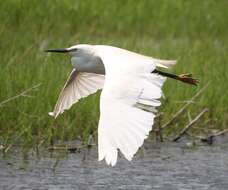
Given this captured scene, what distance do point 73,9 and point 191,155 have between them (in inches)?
166

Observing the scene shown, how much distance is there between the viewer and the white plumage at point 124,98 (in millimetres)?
5414

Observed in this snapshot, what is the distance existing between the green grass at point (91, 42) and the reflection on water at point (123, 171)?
0.86 feet

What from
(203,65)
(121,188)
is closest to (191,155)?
(121,188)

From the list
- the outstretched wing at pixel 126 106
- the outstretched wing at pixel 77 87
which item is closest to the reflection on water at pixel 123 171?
the outstretched wing at pixel 77 87

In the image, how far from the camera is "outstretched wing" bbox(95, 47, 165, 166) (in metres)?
5.40

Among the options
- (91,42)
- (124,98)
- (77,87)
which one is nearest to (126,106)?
(124,98)

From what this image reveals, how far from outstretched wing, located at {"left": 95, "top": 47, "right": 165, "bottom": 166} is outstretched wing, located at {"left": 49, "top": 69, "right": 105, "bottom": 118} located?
1142 mm

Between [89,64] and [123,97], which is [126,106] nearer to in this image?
[123,97]

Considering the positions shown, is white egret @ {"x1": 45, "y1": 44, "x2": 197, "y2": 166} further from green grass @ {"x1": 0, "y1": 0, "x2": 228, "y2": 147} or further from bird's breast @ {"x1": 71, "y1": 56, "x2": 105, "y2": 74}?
green grass @ {"x1": 0, "y1": 0, "x2": 228, "y2": 147}

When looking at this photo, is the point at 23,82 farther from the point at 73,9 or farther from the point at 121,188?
the point at 73,9

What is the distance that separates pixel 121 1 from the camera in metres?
12.8

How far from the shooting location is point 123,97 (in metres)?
5.79

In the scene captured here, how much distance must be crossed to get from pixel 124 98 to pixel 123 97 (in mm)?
11

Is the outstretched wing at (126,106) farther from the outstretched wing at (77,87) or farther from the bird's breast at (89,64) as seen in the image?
the outstretched wing at (77,87)
